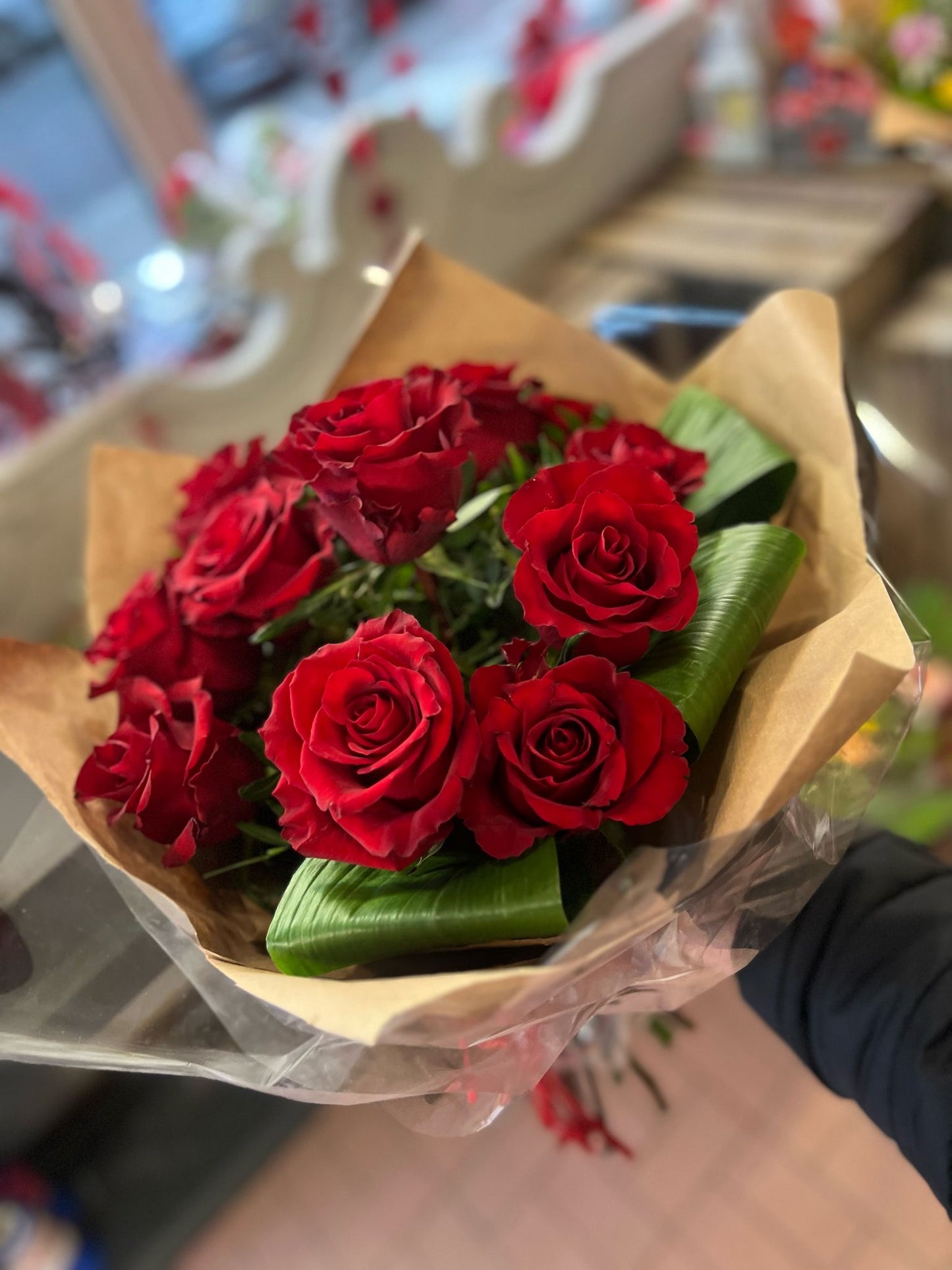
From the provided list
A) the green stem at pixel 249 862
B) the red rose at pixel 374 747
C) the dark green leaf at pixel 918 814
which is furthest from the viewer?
the dark green leaf at pixel 918 814

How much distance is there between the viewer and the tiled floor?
816 millimetres

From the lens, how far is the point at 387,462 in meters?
0.41

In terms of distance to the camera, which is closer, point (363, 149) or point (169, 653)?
point (169, 653)

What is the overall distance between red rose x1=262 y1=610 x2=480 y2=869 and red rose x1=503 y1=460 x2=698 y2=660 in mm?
50

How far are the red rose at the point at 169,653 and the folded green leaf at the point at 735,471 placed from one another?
25 centimetres

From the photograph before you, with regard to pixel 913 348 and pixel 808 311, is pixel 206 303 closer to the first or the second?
pixel 913 348

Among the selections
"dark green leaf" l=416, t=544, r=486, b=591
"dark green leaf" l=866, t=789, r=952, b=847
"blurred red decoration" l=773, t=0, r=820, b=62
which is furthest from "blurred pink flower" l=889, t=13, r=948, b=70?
"dark green leaf" l=416, t=544, r=486, b=591

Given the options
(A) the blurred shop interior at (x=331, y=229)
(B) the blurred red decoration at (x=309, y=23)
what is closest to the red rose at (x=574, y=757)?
(A) the blurred shop interior at (x=331, y=229)

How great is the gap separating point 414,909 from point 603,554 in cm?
16

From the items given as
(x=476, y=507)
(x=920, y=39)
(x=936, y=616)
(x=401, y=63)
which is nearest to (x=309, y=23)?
(x=401, y=63)

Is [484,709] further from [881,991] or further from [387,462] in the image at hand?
[881,991]

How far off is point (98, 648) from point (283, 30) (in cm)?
193

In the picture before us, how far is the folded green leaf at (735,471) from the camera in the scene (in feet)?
1.65

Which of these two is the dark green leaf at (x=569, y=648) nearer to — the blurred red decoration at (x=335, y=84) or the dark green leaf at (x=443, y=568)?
the dark green leaf at (x=443, y=568)
